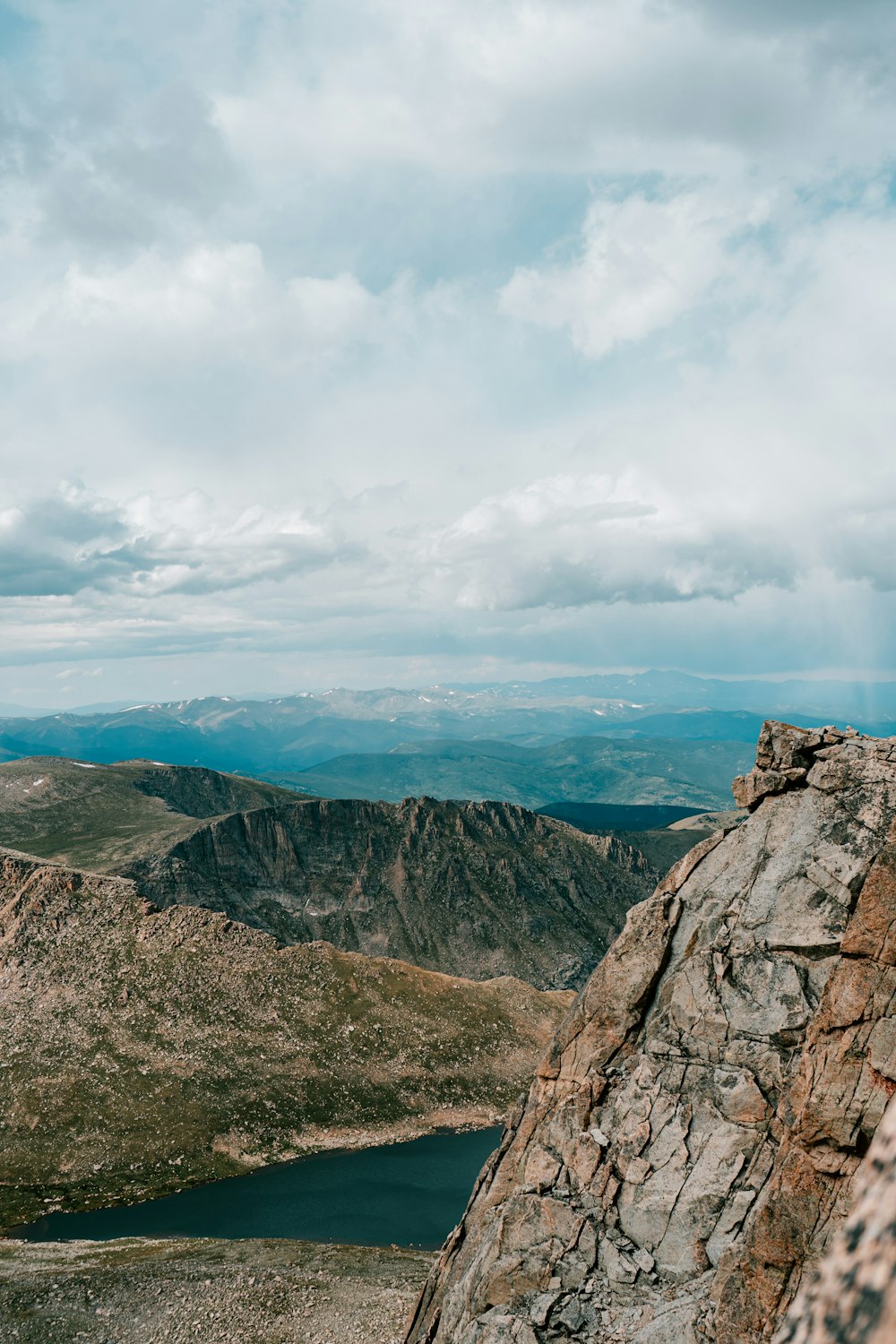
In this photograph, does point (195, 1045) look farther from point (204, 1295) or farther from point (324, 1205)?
point (204, 1295)

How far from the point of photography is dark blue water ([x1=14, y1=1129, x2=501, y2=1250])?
78.8 meters

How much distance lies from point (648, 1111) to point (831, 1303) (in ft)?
96.4

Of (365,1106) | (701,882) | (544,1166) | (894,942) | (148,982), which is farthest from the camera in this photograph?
(148,982)

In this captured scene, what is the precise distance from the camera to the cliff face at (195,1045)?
91.1 meters

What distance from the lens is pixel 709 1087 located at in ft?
101

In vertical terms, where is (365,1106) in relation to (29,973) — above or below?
below

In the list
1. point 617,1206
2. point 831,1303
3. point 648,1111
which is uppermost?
point 831,1303

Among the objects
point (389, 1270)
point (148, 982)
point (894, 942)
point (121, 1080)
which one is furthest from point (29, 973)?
point (894, 942)

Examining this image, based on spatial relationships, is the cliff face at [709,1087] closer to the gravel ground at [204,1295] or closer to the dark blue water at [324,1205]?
the gravel ground at [204,1295]

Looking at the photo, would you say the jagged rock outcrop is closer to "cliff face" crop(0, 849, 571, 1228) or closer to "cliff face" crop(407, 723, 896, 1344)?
"cliff face" crop(407, 723, 896, 1344)

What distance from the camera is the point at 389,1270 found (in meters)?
62.2

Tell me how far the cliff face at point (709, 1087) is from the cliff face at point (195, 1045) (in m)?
70.1

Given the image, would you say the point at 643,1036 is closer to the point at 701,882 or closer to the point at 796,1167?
the point at 701,882

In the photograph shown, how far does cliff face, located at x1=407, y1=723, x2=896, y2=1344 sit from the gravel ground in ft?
73.8
